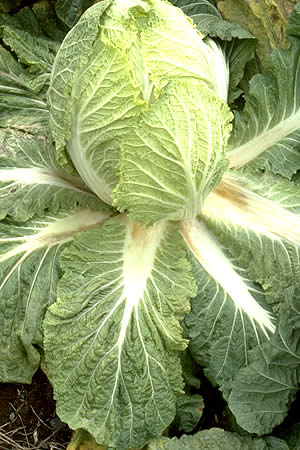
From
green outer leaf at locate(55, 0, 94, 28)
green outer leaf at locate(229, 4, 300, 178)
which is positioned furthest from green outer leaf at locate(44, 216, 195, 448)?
green outer leaf at locate(55, 0, 94, 28)

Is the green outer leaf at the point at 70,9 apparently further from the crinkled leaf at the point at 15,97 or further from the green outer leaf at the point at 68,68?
the green outer leaf at the point at 68,68

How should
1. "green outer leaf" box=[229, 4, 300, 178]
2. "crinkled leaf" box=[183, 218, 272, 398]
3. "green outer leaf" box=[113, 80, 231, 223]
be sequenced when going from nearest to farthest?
"green outer leaf" box=[113, 80, 231, 223]
"crinkled leaf" box=[183, 218, 272, 398]
"green outer leaf" box=[229, 4, 300, 178]

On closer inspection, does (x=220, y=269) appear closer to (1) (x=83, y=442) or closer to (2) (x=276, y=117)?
(2) (x=276, y=117)

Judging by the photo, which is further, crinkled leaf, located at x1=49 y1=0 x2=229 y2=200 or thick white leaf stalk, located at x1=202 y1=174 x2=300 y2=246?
thick white leaf stalk, located at x1=202 y1=174 x2=300 y2=246

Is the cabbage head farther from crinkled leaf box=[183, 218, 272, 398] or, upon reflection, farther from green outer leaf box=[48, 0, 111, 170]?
crinkled leaf box=[183, 218, 272, 398]

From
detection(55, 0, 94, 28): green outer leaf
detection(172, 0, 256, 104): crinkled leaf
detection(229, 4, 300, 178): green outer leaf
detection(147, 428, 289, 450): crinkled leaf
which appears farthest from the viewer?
detection(55, 0, 94, 28): green outer leaf

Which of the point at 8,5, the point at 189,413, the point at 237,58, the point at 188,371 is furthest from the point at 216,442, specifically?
the point at 8,5

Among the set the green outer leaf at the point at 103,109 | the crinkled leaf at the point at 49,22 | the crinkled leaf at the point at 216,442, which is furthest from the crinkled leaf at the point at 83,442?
the crinkled leaf at the point at 49,22
